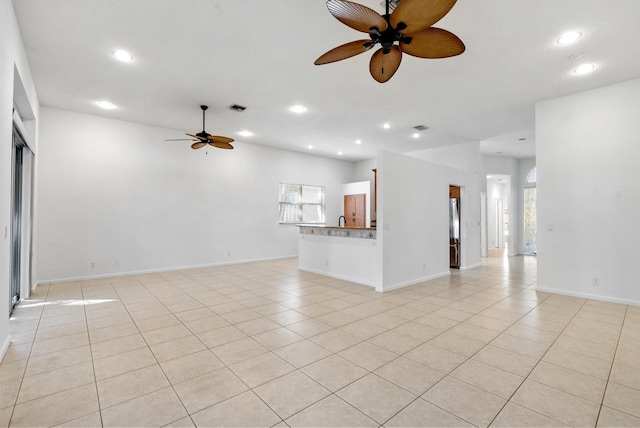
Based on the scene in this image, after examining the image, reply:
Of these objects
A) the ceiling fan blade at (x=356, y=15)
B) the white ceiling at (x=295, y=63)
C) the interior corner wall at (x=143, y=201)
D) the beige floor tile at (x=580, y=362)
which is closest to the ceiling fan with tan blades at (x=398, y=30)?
the ceiling fan blade at (x=356, y=15)

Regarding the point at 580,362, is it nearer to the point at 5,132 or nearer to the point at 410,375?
the point at 410,375

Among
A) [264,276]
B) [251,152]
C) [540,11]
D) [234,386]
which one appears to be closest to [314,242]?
[264,276]

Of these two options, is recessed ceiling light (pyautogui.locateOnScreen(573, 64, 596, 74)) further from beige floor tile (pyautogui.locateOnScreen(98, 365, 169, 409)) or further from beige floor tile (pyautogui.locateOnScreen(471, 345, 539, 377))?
beige floor tile (pyautogui.locateOnScreen(98, 365, 169, 409))

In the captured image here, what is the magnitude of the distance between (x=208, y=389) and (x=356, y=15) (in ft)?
9.25

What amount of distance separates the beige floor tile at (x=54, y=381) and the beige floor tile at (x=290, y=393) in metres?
1.38

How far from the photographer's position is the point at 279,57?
12.3 feet

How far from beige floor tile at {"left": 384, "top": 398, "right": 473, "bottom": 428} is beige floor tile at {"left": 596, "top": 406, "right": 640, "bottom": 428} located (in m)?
0.85

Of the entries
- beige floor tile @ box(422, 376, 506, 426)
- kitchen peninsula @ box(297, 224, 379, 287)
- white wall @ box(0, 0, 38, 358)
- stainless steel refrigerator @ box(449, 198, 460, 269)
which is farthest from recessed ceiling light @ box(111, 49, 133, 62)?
stainless steel refrigerator @ box(449, 198, 460, 269)

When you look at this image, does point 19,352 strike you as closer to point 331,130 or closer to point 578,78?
point 331,130

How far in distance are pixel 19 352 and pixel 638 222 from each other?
756cm

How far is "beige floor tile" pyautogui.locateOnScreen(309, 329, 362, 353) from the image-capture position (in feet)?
9.48

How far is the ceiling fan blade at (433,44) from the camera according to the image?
2174 mm

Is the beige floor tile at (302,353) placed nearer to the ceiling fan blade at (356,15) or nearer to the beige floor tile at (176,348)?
the beige floor tile at (176,348)

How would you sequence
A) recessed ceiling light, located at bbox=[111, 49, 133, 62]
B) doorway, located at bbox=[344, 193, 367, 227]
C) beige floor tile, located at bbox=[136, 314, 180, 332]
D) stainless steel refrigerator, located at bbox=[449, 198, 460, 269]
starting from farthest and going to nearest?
doorway, located at bbox=[344, 193, 367, 227]
stainless steel refrigerator, located at bbox=[449, 198, 460, 269]
recessed ceiling light, located at bbox=[111, 49, 133, 62]
beige floor tile, located at bbox=[136, 314, 180, 332]
